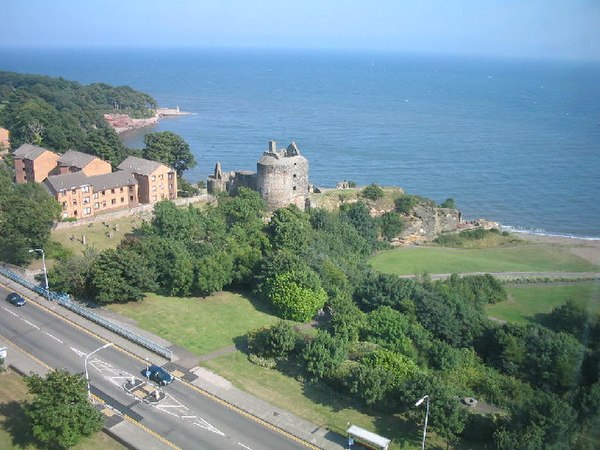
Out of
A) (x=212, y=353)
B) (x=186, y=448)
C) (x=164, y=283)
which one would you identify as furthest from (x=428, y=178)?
(x=186, y=448)

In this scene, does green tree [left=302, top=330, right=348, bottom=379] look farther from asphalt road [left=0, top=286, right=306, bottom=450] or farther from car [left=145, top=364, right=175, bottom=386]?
car [left=145, top=364, right=175, bottom=386]

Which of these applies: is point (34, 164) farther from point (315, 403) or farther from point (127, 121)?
point (127, 121)

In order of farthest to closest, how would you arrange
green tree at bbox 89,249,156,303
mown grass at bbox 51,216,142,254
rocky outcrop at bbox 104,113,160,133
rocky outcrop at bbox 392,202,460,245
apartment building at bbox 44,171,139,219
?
rocky outcrop at bbox 104,113,160,133
rocky outcrop at bbox 392,202,460,245
apartment building at bbox 44,171,139,219
mown grass at bbox 51,216,142,254
green tree at bbox 89,249,156,303

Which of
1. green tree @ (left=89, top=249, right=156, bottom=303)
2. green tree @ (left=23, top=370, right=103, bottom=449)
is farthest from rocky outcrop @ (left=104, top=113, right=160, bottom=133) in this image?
green tree @ (left=23, top=370, right=103, bottom=449)

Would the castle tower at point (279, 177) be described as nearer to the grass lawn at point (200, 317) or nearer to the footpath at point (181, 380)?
the grass lawn at point (200, 317)

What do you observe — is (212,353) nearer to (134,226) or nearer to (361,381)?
(361,381)
